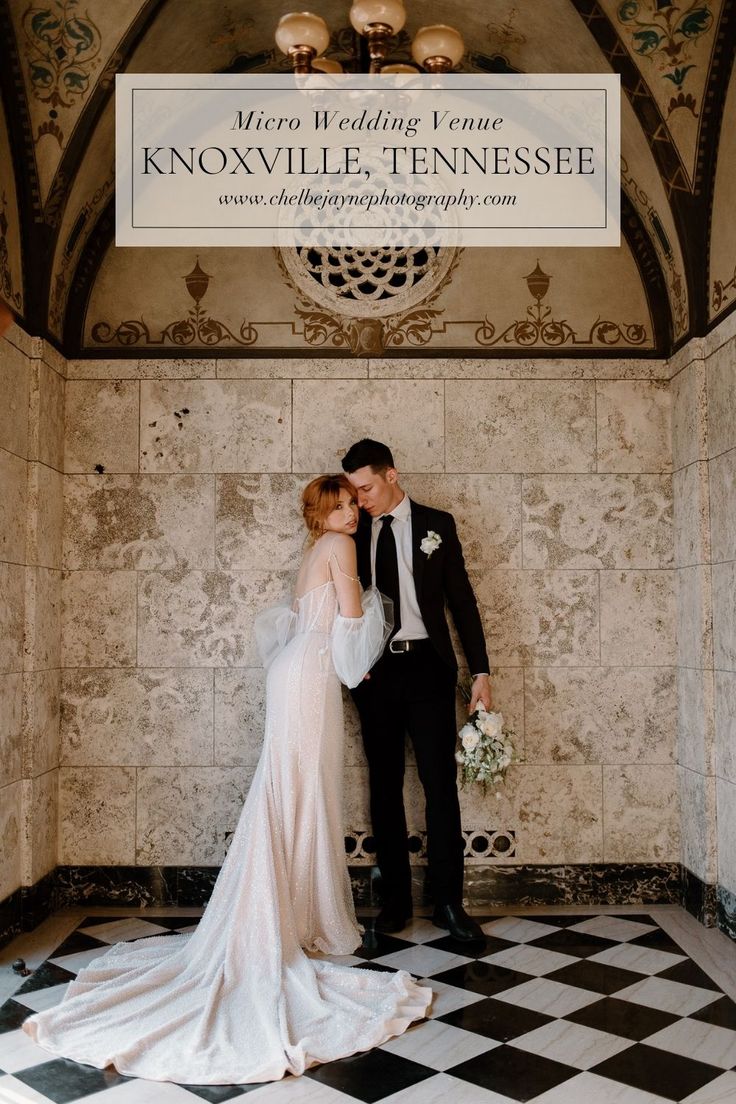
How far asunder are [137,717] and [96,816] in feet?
1.78

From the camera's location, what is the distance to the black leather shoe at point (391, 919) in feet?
14.0

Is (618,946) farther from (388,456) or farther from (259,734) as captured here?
(388,456)

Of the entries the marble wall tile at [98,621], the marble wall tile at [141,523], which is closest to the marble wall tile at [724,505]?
the marble wall tile at [141,523]

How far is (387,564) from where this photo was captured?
4.47 meters

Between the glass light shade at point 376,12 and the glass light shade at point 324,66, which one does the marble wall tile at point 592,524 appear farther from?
the glass light shade at point 376,12

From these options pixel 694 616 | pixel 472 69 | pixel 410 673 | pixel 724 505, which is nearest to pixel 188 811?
pixel 410 673

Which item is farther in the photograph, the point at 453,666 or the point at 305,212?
the point at 305,212

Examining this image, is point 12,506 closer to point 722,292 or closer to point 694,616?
point 694,616

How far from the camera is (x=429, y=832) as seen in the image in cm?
434

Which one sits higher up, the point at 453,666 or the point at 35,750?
the point at 453,666

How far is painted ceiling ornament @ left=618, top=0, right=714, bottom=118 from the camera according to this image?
3.92 m

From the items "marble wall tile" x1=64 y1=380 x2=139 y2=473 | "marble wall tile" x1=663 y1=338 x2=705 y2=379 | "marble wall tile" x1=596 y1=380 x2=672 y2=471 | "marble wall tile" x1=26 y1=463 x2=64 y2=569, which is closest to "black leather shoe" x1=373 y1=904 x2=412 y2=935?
"marble wall tile" x1=26 y1=463 x2=64 y2=569

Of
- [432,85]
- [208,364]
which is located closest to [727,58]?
[432,85]

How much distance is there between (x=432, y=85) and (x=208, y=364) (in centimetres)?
211
